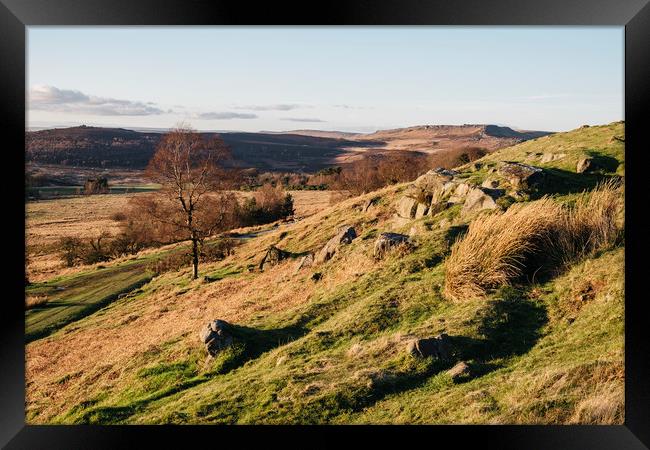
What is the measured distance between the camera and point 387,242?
31.3 feet

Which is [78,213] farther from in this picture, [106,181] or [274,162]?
[274,162]

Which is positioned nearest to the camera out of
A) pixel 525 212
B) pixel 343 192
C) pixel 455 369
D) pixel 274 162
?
pixel 455 369

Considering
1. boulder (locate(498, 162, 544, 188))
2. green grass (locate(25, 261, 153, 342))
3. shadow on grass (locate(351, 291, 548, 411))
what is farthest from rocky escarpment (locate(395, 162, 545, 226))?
green grass (locate(25, 261, 153, 342))

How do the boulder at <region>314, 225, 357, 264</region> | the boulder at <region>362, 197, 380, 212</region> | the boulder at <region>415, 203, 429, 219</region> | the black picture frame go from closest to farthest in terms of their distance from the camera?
1. the black picture frame
2. the boulder at <region>314, 225, 357, 264</region>
3. the boulder at <region>415, 203, 429, 219</region>
4. the boulder at <region>362, 197, 380, 212</region>

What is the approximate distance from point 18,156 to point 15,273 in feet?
4.19

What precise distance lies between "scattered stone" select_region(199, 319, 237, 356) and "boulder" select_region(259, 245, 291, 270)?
283 inches

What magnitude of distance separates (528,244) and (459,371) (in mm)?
2572

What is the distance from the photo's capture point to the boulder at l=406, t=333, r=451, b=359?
6.24 meters

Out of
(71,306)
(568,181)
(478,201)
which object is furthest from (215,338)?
(71,306)

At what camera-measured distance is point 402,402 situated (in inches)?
224

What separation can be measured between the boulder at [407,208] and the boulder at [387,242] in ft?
8.63

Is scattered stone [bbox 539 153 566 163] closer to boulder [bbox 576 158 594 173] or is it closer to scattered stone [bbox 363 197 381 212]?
boulder [bbox 576 158 594 173]

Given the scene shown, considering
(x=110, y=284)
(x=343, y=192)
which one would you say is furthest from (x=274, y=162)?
(x=110, y=284)

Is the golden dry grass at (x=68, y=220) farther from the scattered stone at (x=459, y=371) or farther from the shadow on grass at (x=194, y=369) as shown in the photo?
the scattered stone at (x=459, y=371)
